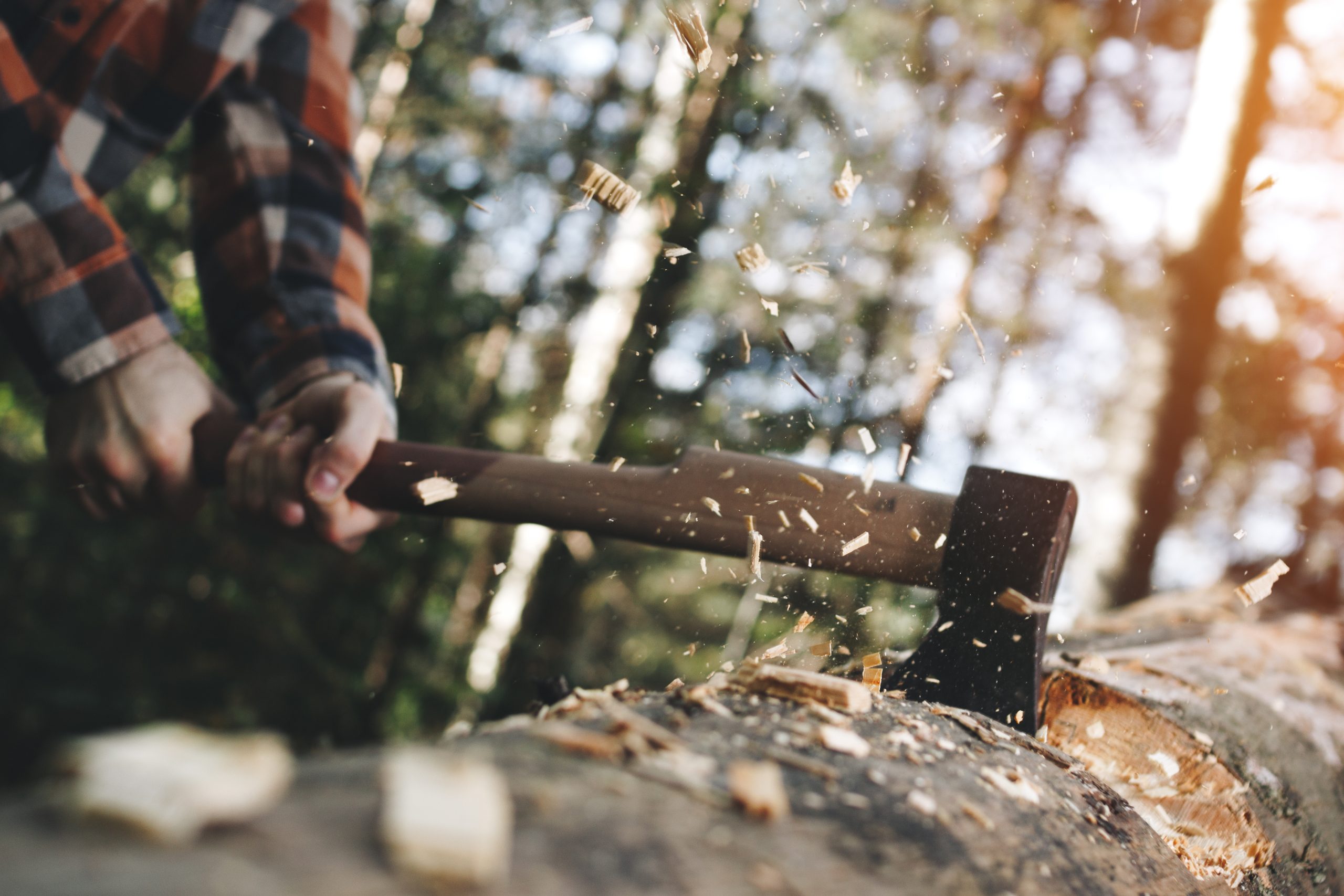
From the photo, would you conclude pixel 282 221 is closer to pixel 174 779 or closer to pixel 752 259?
pixel 752 259

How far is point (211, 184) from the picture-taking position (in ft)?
5.58

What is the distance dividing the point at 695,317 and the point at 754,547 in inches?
182

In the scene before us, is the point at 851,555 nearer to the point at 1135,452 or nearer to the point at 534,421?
the point at 534,421

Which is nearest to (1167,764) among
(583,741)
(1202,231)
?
(583,741)

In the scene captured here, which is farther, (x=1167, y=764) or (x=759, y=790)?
(x=1167, y=764)

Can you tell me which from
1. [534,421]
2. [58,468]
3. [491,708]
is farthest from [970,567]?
[534,421]

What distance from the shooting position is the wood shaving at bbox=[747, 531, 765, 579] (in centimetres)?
122

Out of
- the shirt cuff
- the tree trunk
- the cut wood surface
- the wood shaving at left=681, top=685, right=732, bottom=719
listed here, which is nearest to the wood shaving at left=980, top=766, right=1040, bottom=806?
the cut wood surface

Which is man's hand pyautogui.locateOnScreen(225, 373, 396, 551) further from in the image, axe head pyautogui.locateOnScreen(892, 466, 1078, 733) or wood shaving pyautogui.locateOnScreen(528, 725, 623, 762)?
axe head pyautogui.locateOnScreen(892, 466, 1078, 733)

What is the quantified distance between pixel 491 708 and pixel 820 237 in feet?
15.1

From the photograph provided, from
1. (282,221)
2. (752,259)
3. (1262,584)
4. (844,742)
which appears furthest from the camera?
(752,259)

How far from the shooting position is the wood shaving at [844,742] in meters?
0.64

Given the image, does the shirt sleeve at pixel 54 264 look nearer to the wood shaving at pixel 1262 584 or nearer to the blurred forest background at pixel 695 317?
the wood shaving at pixel 1262 584

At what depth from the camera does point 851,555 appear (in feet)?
3.95
